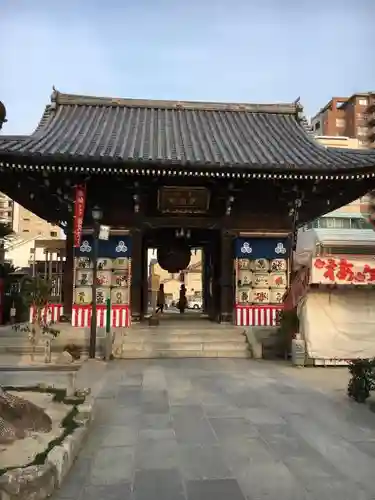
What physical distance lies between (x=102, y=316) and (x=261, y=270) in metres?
5.54

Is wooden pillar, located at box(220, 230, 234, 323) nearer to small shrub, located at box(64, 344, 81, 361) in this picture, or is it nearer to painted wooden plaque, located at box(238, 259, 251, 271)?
painted wooden plaque, located at box(238, 259, 251, 271)

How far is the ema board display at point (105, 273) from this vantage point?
1485 centimetres

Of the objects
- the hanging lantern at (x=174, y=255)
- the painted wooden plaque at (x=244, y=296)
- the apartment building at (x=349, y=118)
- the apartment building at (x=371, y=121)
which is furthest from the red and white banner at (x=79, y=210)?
the apartment building at (x=371, y=121)

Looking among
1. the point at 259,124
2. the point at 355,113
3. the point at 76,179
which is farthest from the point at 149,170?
the point at 355,113

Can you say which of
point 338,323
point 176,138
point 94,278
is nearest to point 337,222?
point 176,138

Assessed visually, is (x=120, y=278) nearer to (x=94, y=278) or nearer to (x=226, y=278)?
(x=94, y=278)

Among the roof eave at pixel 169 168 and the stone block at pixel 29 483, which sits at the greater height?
the roof eave at pixel 169 168

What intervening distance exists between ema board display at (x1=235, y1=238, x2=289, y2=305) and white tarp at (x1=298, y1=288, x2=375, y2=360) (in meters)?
3.51

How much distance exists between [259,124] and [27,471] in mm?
17972

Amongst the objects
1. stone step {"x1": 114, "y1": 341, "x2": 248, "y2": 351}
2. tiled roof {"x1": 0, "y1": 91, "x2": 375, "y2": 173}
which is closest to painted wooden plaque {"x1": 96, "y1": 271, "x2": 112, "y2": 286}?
stone step {"x1": 114, "y1": 341, "x2": 248, "y2": 351}

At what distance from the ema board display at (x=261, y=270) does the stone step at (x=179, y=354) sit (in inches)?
104

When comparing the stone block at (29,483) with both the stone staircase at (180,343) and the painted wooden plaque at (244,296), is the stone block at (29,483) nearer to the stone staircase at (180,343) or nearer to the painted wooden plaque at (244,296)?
the stone staircase at (180,343)

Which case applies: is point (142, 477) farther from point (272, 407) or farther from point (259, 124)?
point (259, 124)

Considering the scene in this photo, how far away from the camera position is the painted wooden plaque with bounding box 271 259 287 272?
50.8 ft
